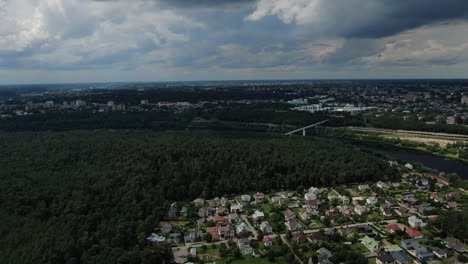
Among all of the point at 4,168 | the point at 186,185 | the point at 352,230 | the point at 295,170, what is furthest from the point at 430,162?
the point at 4,168

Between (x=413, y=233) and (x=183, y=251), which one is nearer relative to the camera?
(x=183, y=251)

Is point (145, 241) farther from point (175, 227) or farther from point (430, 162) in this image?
Result: point (430, 162)

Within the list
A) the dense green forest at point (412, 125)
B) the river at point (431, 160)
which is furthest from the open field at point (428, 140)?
the river at point (431, 160)

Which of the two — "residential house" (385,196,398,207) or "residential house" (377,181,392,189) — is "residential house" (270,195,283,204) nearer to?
"residential house" (385,196,398,207)

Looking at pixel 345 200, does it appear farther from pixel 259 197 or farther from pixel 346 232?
pixel 259 197

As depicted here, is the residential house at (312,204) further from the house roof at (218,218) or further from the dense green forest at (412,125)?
the dense green forest at (412,125)

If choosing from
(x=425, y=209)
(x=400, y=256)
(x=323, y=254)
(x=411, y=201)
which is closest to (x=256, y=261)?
(x=323, y=254)
